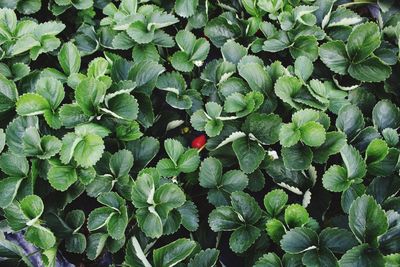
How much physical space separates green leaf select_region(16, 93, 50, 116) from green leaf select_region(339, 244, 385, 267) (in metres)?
0.93

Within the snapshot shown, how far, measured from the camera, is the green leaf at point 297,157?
4.53ft

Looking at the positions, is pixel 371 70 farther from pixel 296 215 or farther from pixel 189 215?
pixel 189 215

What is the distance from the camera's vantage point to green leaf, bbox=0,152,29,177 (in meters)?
1.41

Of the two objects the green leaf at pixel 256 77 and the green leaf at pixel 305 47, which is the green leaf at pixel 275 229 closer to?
the green leaf at pixel 256 77

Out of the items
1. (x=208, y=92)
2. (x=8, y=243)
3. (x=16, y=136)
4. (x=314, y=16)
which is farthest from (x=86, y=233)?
(x=314, y=16)

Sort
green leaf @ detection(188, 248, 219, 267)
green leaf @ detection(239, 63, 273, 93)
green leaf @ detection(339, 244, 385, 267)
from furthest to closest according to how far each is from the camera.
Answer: green leaf @ detection(239, 63, 273, 93) < green leaf @ detection(188, 248, 219, 267) < green leaf @ detection(339, 244, 385, 267)

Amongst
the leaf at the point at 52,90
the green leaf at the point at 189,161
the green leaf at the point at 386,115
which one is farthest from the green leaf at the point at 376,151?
the leaf at the point at 52,90

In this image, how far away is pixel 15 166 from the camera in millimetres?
1408

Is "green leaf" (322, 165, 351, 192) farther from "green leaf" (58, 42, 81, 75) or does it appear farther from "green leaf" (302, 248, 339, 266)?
"green leaf" (58, 42, 81, 75)

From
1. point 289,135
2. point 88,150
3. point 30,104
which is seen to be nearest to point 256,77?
point 289,135

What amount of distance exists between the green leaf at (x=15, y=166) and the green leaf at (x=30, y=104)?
129mm

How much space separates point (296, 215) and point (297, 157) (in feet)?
0.57

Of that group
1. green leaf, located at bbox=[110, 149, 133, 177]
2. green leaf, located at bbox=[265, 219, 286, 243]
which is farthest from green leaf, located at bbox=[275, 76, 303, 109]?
green leaf, located at bbox=[110, 149, 133, 177]

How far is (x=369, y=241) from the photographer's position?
122 centimetres
